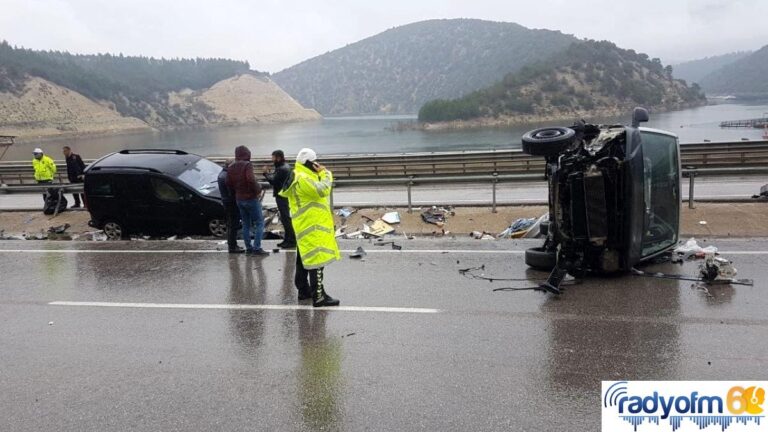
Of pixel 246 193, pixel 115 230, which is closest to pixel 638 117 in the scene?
pixel 246 193

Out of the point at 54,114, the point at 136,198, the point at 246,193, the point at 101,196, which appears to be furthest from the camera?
the point at 54,114

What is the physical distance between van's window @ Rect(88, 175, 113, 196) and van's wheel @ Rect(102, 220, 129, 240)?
588 millimetres

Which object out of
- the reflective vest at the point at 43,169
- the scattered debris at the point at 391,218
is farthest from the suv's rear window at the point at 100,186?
the scattered debris at the point at 391,218

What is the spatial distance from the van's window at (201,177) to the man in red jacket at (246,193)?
7.50 ft

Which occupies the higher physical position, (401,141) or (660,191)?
(660,191)

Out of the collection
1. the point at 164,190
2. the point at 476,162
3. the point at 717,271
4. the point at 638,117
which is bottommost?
the point at 717,271

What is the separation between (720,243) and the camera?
27.6ft

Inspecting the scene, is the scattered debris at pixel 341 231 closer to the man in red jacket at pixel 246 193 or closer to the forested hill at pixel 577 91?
the man in red jacket at pixel 246 193

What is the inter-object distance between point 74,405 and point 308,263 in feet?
8.35

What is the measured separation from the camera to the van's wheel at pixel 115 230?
1151 cm

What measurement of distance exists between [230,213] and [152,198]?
2.66 m

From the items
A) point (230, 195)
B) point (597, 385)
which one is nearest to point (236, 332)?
point (597, 385)

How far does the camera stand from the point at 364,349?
198 inches

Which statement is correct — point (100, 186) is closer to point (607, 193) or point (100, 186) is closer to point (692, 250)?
point (607, 193)
